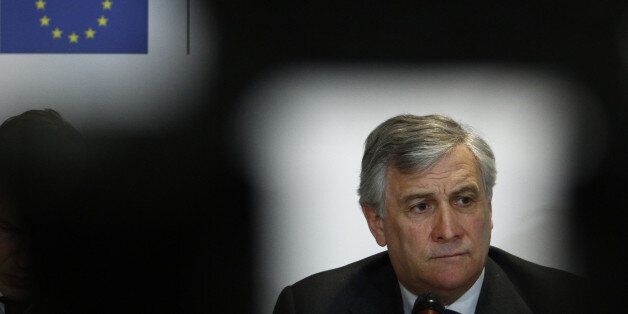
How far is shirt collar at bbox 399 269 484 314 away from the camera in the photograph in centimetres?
175

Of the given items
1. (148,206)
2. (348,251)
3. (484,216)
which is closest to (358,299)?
(348,251)

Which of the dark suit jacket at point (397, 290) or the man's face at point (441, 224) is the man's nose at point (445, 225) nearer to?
the man's face at point (441, 224)

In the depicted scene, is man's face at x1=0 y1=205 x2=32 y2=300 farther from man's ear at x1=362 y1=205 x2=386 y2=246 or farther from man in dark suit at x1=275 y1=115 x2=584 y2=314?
man's ear at x1=362 y1=205 x2=386 y2=246

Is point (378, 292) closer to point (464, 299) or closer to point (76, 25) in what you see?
point (464, 299)

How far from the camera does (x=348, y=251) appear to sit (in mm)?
1812

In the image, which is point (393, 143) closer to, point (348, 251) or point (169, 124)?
point (348, 251)

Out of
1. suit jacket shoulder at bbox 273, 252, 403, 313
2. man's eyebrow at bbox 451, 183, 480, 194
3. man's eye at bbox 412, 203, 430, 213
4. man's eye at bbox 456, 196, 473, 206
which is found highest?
man's eyebrow at bbox 451, 183, 480, 194

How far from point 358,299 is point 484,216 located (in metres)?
0.34

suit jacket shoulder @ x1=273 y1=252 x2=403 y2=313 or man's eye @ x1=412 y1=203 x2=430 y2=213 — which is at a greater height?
man's eye @ x1=412 y1=203 x2=430 y2=213

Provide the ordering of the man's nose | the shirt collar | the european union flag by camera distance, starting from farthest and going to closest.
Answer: the european union flag → the shirt collar → the man's nose

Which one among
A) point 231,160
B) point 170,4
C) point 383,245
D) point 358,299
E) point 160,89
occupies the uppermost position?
point 170,4

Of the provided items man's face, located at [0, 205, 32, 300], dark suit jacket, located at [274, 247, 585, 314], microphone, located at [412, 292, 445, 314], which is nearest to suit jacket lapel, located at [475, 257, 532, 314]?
dark suit jacket, located at [274, 247, 585, 314]

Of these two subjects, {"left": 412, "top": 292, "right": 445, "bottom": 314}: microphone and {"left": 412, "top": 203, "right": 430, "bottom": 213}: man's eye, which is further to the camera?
{"left": 412, "top": 203, "right": 430, "bottom": 213}: man's eye

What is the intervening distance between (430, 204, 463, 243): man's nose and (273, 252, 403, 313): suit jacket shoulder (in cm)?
17
